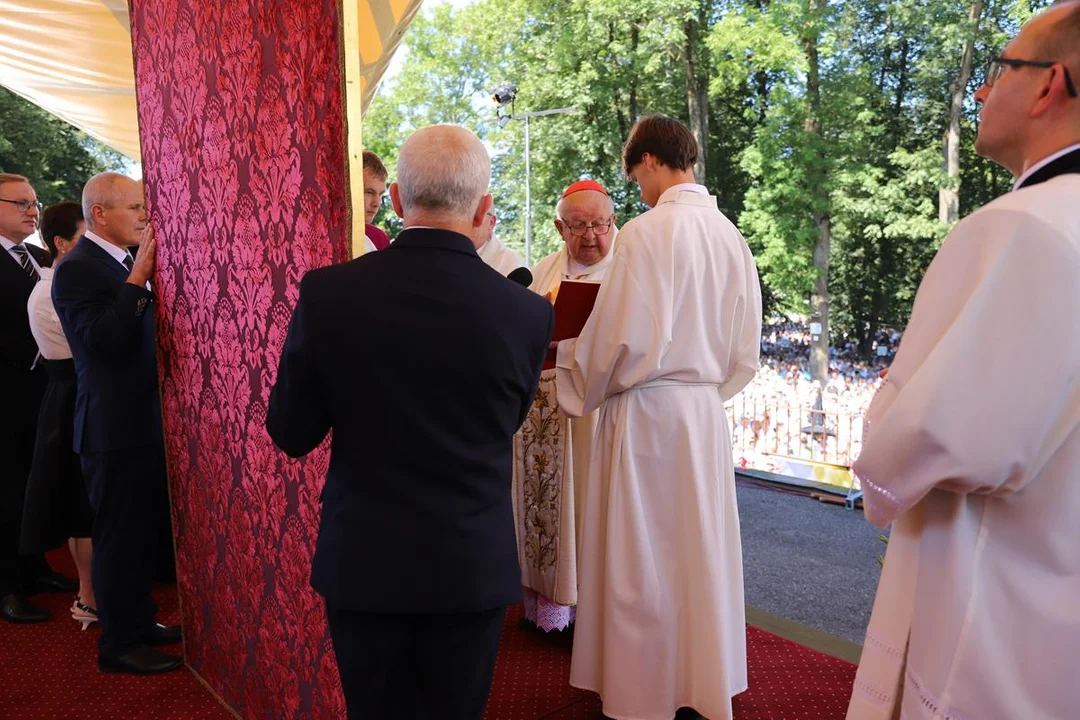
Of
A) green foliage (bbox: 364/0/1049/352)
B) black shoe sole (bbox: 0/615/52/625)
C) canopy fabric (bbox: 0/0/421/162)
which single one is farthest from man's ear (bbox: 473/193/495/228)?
green foliage (bbox: 364/0/1049/352)

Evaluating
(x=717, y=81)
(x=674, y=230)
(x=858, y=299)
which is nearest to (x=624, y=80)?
(x=717, y=81)

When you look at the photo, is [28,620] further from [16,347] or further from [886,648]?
[886,648]

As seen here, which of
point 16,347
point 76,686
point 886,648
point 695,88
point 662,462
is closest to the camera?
point 886,648

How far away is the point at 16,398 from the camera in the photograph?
12.7 ft

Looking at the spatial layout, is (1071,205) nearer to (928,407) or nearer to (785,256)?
(928,407)

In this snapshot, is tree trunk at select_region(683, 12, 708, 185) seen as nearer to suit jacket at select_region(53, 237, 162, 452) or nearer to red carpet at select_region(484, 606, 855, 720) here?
red carpet at select_region(484, 606, 855, 720)

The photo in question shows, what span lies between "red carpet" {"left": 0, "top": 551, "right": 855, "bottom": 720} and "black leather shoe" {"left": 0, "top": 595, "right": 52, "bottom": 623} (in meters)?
0.06

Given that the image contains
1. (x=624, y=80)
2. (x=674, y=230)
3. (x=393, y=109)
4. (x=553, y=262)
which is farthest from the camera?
(x=393, y=109)

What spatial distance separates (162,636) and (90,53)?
5.06 meters

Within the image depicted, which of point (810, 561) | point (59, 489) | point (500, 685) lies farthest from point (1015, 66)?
point (810, 561)

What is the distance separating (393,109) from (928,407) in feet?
80.1

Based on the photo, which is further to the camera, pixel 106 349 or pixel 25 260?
pixel 25 260

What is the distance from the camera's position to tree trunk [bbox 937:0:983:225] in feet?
43.4

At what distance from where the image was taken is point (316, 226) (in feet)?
6.64
